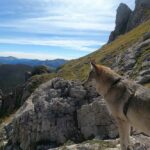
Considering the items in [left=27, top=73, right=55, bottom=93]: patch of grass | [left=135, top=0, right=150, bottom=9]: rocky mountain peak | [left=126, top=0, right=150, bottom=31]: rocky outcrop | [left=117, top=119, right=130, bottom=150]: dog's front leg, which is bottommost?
[left=117, top=119, right=130, bottom=150]: dog's front leg

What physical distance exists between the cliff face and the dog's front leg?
5861 inches

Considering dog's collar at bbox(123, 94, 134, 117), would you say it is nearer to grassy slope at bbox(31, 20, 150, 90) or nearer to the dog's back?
the dog's back

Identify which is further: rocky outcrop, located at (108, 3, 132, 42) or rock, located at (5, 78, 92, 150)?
rocky outcrop, located at (108, 3, 132, 42)

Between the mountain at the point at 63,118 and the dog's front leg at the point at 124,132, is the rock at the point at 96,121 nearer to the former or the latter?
the mountain at the point at 63,118

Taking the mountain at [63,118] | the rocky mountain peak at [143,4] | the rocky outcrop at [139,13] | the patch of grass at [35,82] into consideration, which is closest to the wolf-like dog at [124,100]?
the mountain at [63,118]

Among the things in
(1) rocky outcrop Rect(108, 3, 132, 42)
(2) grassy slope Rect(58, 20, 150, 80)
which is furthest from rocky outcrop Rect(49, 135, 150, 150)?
(1) rocky outcrop Rect(108, 3, 132, 42)

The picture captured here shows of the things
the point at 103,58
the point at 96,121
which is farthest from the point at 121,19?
the point at 96,121

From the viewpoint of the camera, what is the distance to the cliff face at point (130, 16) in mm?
170125

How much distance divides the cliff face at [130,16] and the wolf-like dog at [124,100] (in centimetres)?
14834

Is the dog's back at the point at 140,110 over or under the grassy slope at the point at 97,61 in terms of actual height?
under

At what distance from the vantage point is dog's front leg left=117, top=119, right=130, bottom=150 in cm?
1448


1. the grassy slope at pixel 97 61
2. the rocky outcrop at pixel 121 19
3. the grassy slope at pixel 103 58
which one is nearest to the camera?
the grassy slope at pixel 97 61

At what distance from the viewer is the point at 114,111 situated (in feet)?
47.5

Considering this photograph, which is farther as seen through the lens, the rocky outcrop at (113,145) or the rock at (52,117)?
the rock at (52,117)
